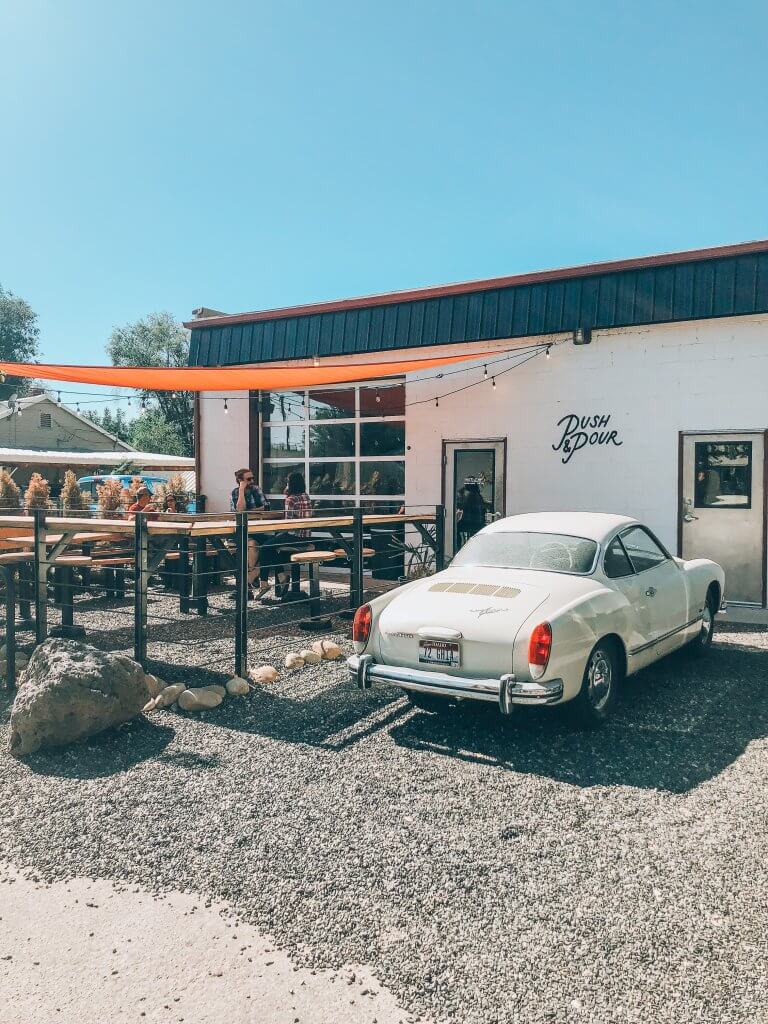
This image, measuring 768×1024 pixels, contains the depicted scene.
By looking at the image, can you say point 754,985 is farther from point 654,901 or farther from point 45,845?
point 45,845

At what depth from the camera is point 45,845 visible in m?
3.44

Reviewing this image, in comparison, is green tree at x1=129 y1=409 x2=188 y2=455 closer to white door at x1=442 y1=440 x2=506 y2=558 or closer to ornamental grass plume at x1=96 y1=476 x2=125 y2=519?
ornamental grass plume at x1=96 y1=476 x2=125 y2=519

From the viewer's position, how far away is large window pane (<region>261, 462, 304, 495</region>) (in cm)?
1279

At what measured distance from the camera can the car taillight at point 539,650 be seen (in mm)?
4445

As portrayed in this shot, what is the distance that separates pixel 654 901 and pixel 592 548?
2.97 m

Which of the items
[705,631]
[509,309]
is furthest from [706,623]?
[509,309]

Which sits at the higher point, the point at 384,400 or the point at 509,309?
the point at 509,309

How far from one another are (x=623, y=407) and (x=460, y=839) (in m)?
7.48

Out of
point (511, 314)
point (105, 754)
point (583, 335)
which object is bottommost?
point (105, 754)

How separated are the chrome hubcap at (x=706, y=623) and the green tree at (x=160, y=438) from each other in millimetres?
43644

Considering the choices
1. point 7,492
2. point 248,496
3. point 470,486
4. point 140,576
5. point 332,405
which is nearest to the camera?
point 140,576

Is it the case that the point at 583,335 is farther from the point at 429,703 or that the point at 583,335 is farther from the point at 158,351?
the point at 158,351

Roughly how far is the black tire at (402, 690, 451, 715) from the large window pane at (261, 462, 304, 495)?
25.0ft

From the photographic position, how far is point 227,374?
10.4 m
